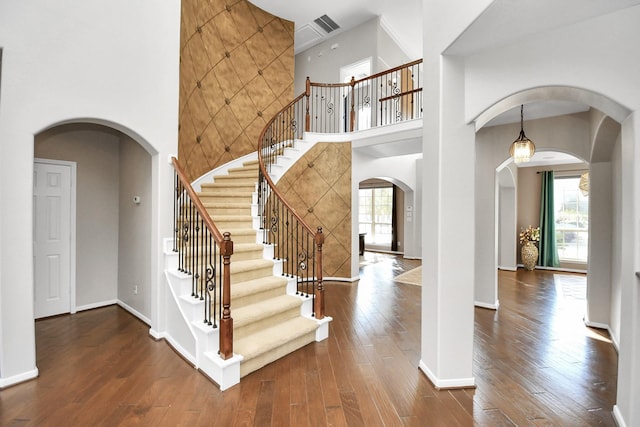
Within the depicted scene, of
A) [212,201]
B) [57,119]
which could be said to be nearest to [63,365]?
[57,119]

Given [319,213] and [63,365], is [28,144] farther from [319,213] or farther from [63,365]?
[319,213]

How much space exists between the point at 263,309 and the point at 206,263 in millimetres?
784

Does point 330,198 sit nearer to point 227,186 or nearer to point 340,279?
point 340,279

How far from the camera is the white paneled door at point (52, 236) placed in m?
3.81

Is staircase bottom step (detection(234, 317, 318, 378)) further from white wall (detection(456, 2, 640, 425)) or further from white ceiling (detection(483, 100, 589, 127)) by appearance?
white ceiling (detection(483, 100, 589, 127))

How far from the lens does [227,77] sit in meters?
5.96

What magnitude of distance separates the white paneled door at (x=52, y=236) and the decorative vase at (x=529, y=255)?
926 centimetres

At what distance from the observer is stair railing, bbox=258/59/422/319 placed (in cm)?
407

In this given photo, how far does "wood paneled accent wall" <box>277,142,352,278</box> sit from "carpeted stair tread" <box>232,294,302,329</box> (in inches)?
109

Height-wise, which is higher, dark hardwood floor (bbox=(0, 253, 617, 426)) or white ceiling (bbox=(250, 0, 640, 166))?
white ceiling (bbox=(250, 0, 640, 166))

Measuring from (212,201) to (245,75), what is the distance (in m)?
3.12

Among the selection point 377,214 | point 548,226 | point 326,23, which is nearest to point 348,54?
point 326,23

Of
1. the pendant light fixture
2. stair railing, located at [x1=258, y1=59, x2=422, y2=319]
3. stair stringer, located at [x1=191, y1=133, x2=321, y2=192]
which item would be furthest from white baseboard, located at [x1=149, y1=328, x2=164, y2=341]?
the pendant light fixture

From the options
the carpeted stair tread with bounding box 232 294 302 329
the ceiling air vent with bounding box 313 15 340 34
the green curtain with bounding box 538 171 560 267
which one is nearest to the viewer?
the carpeted stair tread with bounding box 232 294 302 329
